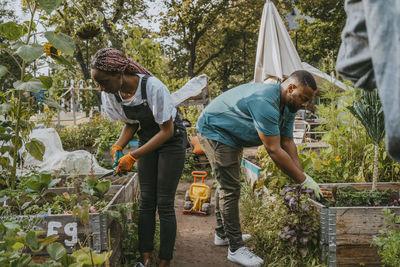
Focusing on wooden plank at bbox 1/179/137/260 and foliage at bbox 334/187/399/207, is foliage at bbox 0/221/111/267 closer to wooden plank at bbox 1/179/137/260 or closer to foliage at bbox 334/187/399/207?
wooden plank at bbox 1/179/137/260

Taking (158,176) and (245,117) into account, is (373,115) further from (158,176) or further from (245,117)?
(158,176)

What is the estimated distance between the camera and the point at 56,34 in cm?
219

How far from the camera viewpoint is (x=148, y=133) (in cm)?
252

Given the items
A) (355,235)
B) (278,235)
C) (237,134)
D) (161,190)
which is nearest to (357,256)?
(355,235)

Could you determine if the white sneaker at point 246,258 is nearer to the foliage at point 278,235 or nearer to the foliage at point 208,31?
the foliage at point 278,235

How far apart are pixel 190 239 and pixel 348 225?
1.65 metres

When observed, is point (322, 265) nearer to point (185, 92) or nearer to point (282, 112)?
point (282, 112)

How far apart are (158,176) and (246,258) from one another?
105 cm

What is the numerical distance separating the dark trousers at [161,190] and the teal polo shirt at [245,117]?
1.71ft

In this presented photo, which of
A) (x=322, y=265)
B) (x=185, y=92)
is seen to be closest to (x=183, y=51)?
(x=185, y=92)

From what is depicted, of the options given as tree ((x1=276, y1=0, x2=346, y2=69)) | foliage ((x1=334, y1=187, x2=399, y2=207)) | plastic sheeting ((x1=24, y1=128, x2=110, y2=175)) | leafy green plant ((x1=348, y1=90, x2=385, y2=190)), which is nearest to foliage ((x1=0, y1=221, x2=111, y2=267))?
foliage ((x1=334, y1=187, x2=399, y2=207))

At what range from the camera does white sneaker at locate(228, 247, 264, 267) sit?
282 cm

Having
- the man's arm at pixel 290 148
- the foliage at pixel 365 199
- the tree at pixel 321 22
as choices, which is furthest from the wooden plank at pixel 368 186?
the tree at pixel 321 22

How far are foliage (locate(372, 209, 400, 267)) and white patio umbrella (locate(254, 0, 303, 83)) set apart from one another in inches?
125
